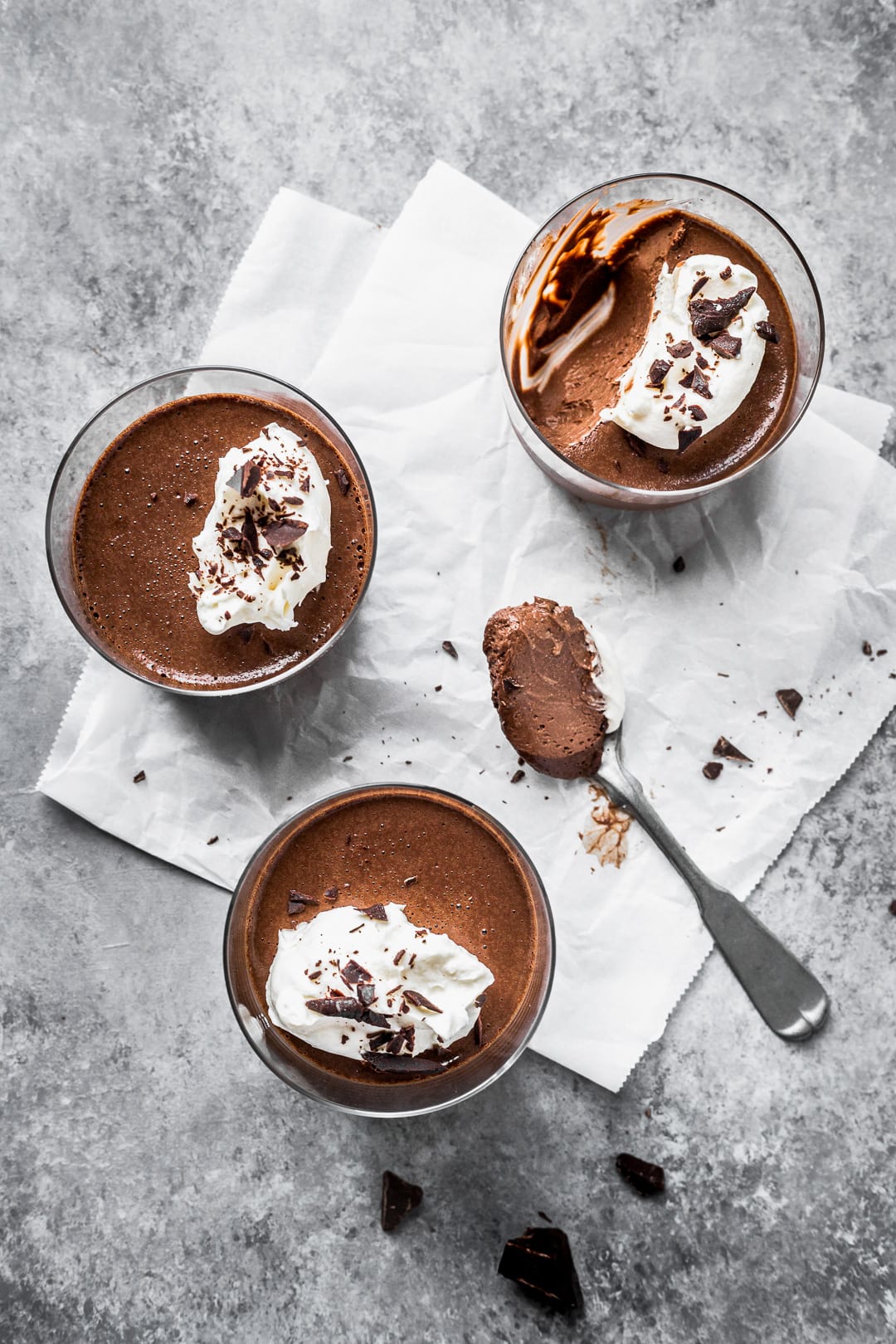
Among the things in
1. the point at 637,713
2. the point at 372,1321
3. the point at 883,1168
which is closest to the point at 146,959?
the point at 372,1321

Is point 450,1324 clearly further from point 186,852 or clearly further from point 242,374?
point 242,374

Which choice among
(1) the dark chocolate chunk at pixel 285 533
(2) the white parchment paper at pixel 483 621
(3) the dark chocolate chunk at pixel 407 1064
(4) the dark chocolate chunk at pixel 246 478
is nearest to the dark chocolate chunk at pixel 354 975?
(3) the dark chocolate chunk at pixel 407 1064

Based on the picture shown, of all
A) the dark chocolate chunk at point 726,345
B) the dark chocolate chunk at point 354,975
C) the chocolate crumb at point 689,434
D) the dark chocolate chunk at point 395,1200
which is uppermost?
the dark chocolate chunk at point 726,345

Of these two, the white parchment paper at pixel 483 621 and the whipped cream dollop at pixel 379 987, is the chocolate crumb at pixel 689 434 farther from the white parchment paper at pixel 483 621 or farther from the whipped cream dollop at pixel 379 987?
the whipped cream dollop at pixel 379 987

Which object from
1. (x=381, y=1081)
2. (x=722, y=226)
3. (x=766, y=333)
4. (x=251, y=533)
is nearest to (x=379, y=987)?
(x=381, y=1081)

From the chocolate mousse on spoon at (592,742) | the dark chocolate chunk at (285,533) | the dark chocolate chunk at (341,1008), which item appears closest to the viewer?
the dark chocolate chunk at (341,1008)

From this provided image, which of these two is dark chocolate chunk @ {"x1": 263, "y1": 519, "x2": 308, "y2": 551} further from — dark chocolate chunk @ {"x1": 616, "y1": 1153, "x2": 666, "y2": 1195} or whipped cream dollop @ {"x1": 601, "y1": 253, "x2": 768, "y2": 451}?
dark chocolate chunk @ {"x1": 616, "y1": 1153, "x2": 666, "y2": 1195}

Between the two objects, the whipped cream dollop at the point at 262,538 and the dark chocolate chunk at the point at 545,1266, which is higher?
the whipped cream dollop at the point at 262,538
